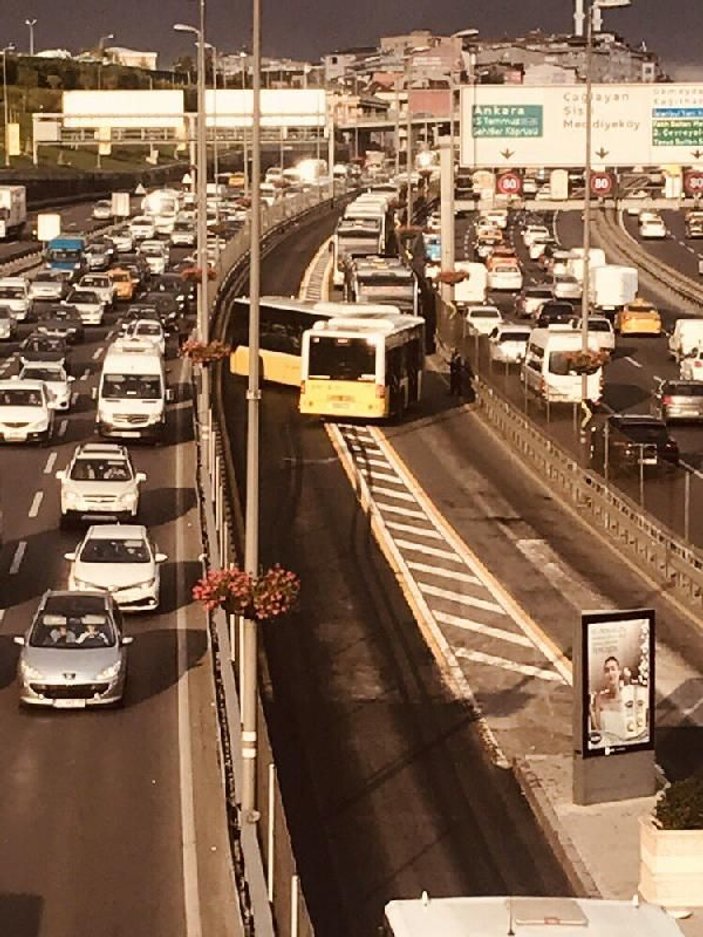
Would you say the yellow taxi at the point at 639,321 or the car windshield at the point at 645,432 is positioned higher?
the car windshield at the point at 645,432

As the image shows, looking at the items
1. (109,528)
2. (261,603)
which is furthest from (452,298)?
(261,603)

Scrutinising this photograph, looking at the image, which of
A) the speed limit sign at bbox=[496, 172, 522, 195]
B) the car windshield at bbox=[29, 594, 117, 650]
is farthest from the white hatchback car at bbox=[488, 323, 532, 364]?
the car windshield at bbox=[29, 594, 117, 650]

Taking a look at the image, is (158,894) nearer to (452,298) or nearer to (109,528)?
(109,528)

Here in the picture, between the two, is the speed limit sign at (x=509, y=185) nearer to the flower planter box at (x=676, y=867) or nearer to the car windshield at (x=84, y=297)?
the car windshield at (x=84, y=297)

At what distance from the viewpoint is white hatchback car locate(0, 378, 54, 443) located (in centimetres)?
5047

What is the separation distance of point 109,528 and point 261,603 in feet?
41.5

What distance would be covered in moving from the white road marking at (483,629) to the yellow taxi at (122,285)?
178ft

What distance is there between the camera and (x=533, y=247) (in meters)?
121

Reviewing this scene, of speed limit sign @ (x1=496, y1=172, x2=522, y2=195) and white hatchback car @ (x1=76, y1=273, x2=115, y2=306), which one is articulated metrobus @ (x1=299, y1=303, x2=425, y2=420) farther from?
speed limit sign @ (x1=496, y1=172, x2=522, y2=195)

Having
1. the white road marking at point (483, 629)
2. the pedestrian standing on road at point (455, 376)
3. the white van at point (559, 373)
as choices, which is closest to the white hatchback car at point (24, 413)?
the white van at point (559, 373)

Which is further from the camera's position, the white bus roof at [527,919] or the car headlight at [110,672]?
the car headlight at [110,672]

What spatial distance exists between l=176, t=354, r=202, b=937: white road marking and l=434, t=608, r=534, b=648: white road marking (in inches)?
159

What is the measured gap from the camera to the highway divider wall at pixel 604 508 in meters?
35.9

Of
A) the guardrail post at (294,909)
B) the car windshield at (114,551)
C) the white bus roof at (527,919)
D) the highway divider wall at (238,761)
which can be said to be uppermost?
the white bus roof at (527,919)
